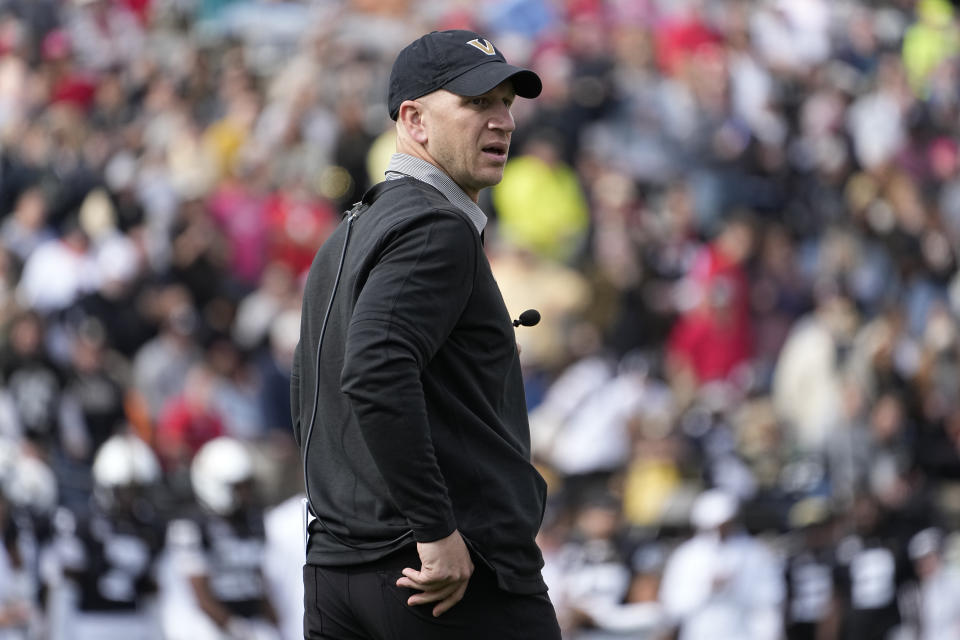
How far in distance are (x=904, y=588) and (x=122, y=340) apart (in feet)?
15.6

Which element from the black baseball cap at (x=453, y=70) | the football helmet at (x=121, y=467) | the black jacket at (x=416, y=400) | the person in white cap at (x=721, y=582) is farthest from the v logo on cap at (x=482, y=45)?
the football helmet at (x=121, y=467)

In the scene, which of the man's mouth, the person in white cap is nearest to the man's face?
the man's mouth

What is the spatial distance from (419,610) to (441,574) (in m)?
0.13

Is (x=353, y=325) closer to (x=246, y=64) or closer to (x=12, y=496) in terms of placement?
(x=12, y=496)

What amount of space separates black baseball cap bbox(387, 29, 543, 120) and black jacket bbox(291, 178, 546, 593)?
0.18 meters

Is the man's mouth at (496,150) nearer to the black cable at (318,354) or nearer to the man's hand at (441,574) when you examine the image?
the black cable at (318,354)

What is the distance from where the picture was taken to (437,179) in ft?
9.95

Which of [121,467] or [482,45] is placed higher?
[482,45]

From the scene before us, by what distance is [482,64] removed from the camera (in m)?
2.99

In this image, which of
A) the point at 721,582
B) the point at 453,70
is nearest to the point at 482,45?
the point at 453,70

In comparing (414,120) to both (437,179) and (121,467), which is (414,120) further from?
(121,467)

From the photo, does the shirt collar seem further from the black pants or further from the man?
the black pants

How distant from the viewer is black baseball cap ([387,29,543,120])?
9.71ft

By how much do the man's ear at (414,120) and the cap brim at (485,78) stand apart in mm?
82
